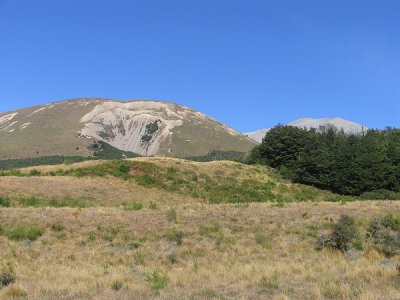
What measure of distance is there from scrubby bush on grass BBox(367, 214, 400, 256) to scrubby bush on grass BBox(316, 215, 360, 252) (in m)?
0.92

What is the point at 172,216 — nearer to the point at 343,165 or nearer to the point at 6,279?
the point at 6,279

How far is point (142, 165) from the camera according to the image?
5219 centimetres

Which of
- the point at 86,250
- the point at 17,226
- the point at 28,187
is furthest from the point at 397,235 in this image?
the point at 28,187

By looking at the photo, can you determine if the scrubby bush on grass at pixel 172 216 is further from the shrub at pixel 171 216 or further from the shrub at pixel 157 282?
the shrub at pixel 157 282

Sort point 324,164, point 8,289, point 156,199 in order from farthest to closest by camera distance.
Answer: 1. point 324,164
2. point 156,199
3. point 8,289

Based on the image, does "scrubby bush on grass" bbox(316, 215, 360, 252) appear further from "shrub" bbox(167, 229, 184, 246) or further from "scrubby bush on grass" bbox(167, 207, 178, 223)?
"scrubby bush on grass" bbox(167, 207, 178, 223)

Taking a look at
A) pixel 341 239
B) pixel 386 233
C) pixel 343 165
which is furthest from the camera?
pixel 343 165

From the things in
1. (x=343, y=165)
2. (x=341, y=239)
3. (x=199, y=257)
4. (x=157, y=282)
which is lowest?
(x=199, y=257)

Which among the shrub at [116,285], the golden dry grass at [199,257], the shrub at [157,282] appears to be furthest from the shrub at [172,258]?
the shrub at [116,285]

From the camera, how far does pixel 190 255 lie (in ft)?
55.8

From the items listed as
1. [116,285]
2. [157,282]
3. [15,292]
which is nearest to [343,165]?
[157,282]

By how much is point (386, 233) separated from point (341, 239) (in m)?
2.25

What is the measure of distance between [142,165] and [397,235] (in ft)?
124

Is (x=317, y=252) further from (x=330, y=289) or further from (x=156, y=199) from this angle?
→ (x=156, y=199)
